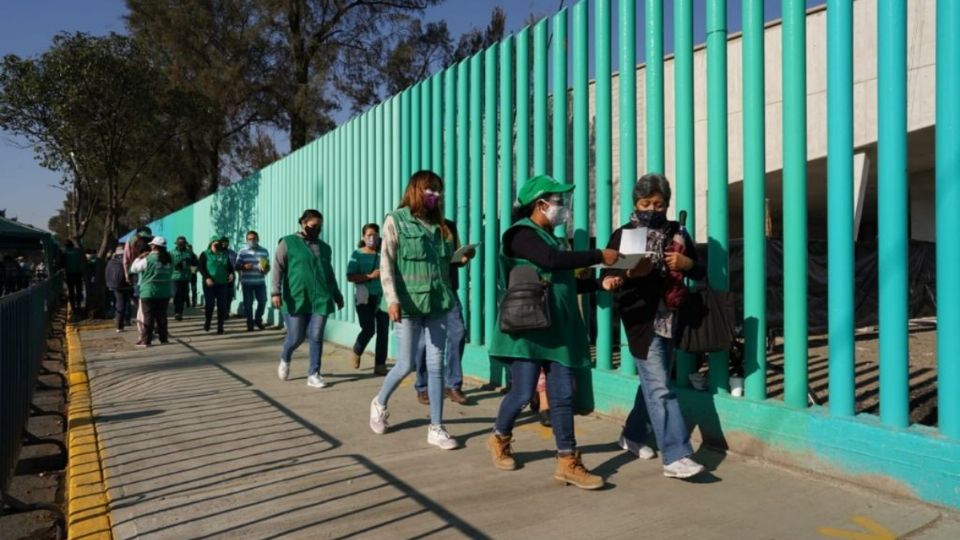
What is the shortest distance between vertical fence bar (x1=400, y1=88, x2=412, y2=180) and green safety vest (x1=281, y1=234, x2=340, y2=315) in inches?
70.1

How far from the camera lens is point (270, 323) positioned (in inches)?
505

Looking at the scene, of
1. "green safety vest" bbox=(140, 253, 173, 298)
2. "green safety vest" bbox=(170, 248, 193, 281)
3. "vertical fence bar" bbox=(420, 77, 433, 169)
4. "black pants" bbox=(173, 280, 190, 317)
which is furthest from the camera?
"black pants" bbox=(173, 280, 190, 317)

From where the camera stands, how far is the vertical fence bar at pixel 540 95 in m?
6.08

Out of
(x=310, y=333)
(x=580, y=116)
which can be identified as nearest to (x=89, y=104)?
(x=310, y=333)

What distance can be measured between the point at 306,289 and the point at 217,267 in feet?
17.9

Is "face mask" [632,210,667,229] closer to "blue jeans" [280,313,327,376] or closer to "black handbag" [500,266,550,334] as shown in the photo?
"black handbag" [500,266,550,334]

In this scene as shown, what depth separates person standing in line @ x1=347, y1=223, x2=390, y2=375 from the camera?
7211 mm

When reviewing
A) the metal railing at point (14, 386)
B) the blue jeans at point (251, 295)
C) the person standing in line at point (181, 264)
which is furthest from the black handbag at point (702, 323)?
the person standing in line at point (181, 264)

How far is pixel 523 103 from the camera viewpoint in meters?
6.32

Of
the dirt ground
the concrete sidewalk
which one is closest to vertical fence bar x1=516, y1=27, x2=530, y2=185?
the concrete sidewalk

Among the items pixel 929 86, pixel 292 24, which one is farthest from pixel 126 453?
pixel 292 24

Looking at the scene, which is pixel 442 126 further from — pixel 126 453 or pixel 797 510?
pixel 797 510

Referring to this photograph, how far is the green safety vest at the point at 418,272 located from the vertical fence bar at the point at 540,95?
171 cm

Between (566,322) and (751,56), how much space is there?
2009 mm
